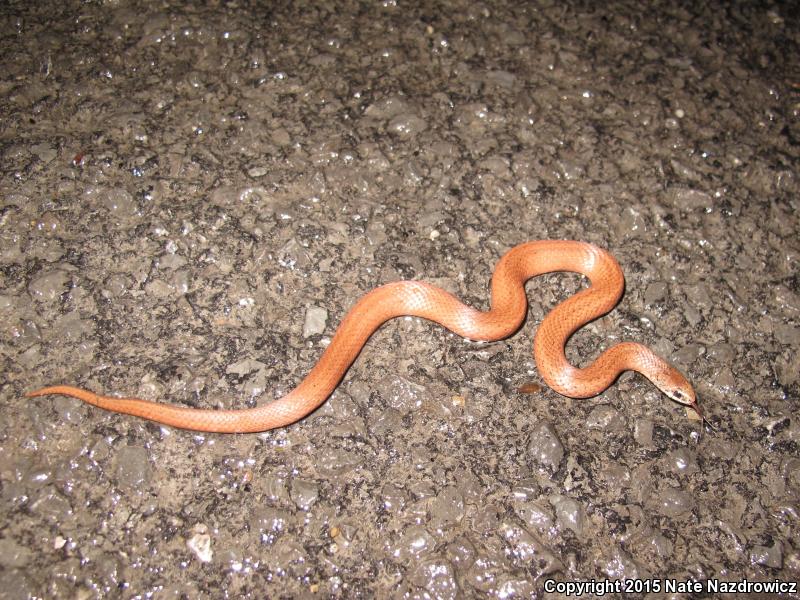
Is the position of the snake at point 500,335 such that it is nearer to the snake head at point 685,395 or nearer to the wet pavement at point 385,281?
the snake head at point 685,395

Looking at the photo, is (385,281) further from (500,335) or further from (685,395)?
(685,395)

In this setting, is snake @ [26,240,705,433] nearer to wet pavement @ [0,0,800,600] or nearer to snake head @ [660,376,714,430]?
snake head @ [660,376,714,430]

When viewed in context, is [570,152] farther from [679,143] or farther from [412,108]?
[412,108]

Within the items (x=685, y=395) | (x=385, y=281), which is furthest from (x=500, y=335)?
(x=685, y=395)

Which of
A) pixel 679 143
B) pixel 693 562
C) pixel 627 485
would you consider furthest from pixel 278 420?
pixel 679 143

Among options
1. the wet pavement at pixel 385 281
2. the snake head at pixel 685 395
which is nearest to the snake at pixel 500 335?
the snake head at pixel 685 395
